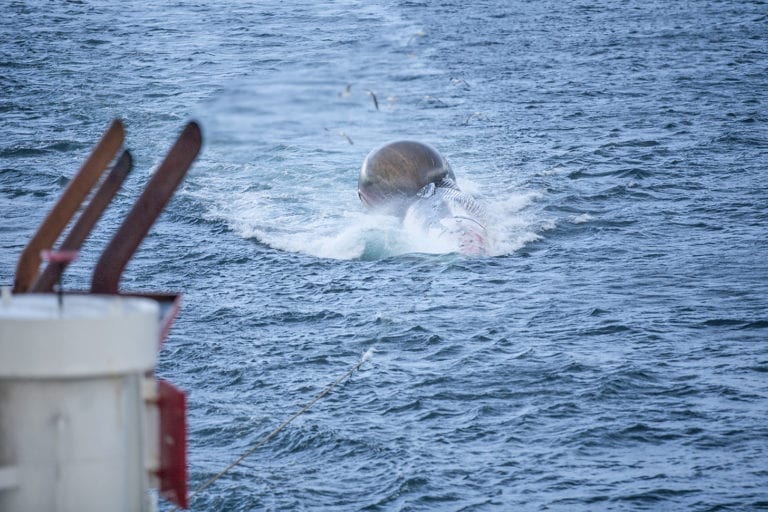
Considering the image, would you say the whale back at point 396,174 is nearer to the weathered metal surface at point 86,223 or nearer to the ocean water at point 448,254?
the ocean water at point 448,254

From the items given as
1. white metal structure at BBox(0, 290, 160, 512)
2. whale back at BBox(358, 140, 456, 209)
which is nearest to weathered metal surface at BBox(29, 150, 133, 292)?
white metal structure at BBox(0, 290, 160, 512)

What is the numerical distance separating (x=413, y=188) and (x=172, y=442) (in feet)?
78.2

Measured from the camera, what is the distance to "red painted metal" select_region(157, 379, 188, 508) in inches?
257

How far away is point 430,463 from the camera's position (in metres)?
16.9

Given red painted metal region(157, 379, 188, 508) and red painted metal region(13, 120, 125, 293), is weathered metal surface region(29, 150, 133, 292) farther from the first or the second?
red painted metal region(157, 379, 188, 508)

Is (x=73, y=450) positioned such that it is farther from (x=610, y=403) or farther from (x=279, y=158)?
(x=279, y=158)

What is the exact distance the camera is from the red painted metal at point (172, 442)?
21.4 feet

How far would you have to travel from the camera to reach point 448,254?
27016 mm

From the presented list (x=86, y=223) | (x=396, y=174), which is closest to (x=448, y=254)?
(x=396, y=174)

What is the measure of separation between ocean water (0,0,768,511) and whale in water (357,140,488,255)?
0.53 m

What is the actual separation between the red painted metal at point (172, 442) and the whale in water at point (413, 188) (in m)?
21.9

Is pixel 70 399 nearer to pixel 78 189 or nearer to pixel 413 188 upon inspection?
pixel 78 189

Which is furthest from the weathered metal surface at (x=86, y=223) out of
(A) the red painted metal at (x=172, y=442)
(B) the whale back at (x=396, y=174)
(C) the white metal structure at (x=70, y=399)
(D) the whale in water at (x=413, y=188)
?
(B) the whale back at (x=396, y=174)

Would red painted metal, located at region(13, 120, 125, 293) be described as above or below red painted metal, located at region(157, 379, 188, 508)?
above
